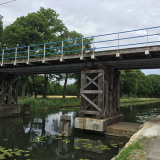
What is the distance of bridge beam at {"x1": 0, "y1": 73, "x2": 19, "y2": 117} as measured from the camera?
18828 millimetres

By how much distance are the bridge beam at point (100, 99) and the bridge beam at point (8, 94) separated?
1043 cm

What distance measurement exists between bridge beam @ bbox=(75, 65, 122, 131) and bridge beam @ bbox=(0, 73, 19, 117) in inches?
411

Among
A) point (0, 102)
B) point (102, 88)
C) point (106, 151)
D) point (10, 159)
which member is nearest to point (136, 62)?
point (102, 88)

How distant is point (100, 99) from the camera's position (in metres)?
11.7

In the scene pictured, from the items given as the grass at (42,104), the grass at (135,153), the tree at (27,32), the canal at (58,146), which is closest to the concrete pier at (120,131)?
the canal at (58,146)

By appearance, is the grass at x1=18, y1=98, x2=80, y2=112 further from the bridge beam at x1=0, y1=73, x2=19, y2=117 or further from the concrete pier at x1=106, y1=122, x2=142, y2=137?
the concrete pier at x1=106, y1=122, x2=142, y2=137

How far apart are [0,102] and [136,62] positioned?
48.4ft

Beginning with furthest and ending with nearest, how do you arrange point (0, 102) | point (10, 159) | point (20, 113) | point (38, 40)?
point (38, 40), point (20, 113), point (0, 102), point (10, 159)

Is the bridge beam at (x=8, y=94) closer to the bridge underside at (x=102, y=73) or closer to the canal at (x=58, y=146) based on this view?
the bridge underside at (x=102, y=73)

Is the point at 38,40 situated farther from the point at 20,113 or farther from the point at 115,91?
the point at 115,91

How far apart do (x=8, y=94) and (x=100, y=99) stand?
12.3 metres

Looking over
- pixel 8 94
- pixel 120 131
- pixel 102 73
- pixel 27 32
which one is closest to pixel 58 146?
pixel 120 131

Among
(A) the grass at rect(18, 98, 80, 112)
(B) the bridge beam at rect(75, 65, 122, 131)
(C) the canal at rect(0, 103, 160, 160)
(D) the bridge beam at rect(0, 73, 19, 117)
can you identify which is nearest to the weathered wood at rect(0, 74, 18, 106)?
A: (D) the bridge beam at rect(0, 73, 19, 117)

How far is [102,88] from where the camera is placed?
11.7 m
